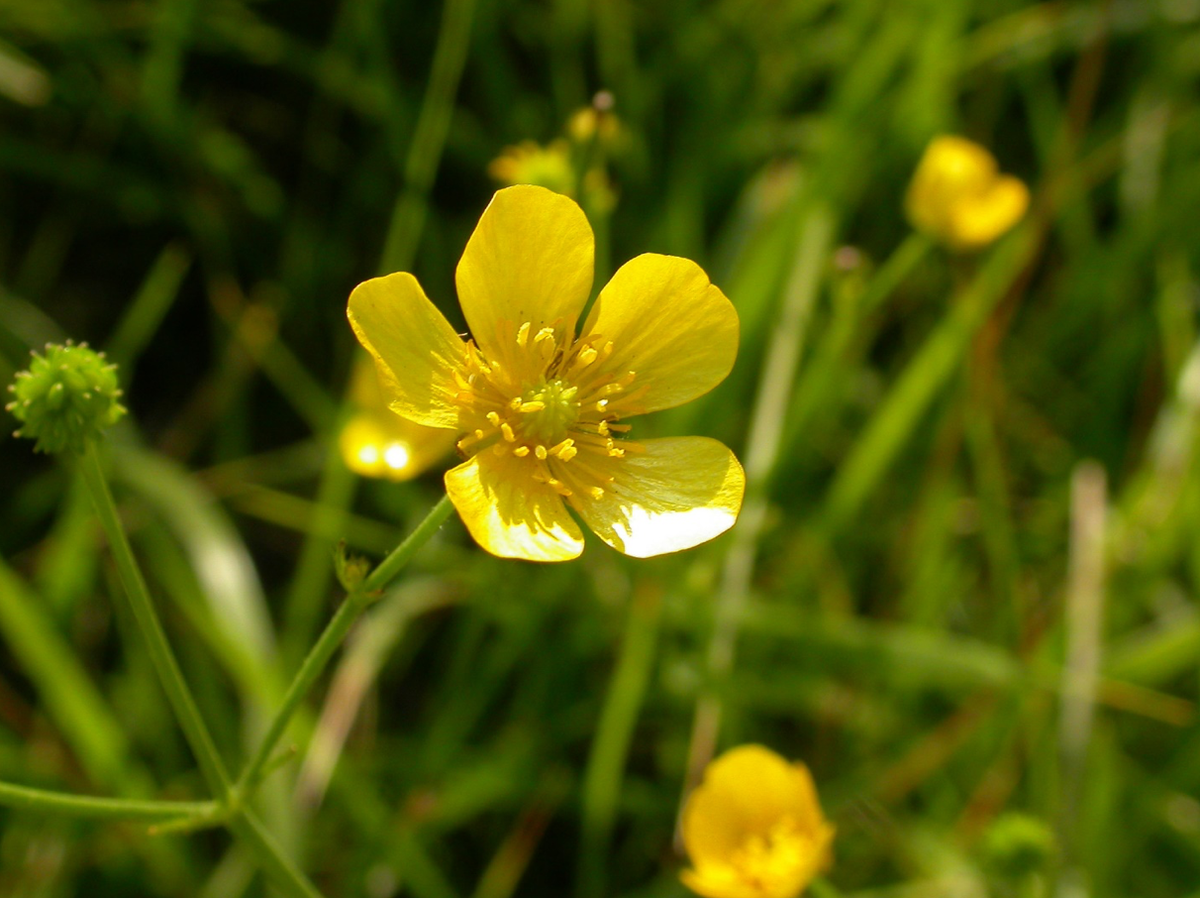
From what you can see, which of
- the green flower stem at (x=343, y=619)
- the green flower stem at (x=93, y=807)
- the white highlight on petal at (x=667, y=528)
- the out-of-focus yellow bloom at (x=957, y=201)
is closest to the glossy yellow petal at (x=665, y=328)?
the white highlight on petal at (x=667, y=528)

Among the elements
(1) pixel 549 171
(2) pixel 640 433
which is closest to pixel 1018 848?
(2) pixel 640 433

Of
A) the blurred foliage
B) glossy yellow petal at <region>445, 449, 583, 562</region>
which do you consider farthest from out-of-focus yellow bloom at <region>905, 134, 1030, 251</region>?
glossy yellow petal at <region>445, 449, 583, 562</region>

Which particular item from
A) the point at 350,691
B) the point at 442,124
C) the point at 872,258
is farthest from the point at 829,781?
the point at 442,124

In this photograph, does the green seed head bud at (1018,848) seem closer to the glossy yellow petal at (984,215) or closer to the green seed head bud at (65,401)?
the glossy yellow petal at (984,215)

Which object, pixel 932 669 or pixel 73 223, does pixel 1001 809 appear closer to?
pixel 932 669

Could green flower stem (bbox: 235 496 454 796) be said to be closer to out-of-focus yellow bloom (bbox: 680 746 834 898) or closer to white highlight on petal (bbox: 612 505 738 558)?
white highlight on petal (bbox: 612 505 738 558)

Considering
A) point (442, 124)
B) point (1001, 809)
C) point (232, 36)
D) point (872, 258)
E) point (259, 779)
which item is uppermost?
point (232, 36)

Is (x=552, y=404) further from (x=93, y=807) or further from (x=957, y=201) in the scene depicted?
(x=957, y=201)
